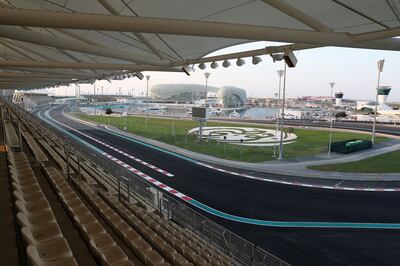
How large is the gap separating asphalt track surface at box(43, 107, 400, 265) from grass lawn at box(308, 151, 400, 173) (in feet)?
15.8

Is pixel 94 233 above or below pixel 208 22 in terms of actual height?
below

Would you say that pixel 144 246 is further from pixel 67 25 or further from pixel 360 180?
pixel 360 180

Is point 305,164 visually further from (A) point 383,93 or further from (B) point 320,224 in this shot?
(A) point 383,93

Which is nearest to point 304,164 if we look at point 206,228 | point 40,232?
point 206,228

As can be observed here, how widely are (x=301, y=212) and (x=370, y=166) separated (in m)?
12.3

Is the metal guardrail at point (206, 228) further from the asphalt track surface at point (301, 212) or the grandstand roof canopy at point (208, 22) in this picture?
the grandstand roof canopy at point (208, 22)

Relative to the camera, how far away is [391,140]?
3419 cm

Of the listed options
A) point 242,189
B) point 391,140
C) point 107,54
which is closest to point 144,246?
point 107,54

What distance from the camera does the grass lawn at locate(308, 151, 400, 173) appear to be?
2028 centimetres

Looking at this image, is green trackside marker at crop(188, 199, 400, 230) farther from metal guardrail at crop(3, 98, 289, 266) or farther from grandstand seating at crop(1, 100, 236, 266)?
grandstand seating at crop(1, 100, 236, 266)

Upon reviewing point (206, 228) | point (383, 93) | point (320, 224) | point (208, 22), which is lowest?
point (320, 224)

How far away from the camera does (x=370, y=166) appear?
70.4 ft

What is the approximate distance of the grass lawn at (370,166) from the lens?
20.3 metres

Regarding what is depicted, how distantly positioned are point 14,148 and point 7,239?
9.06 meters
